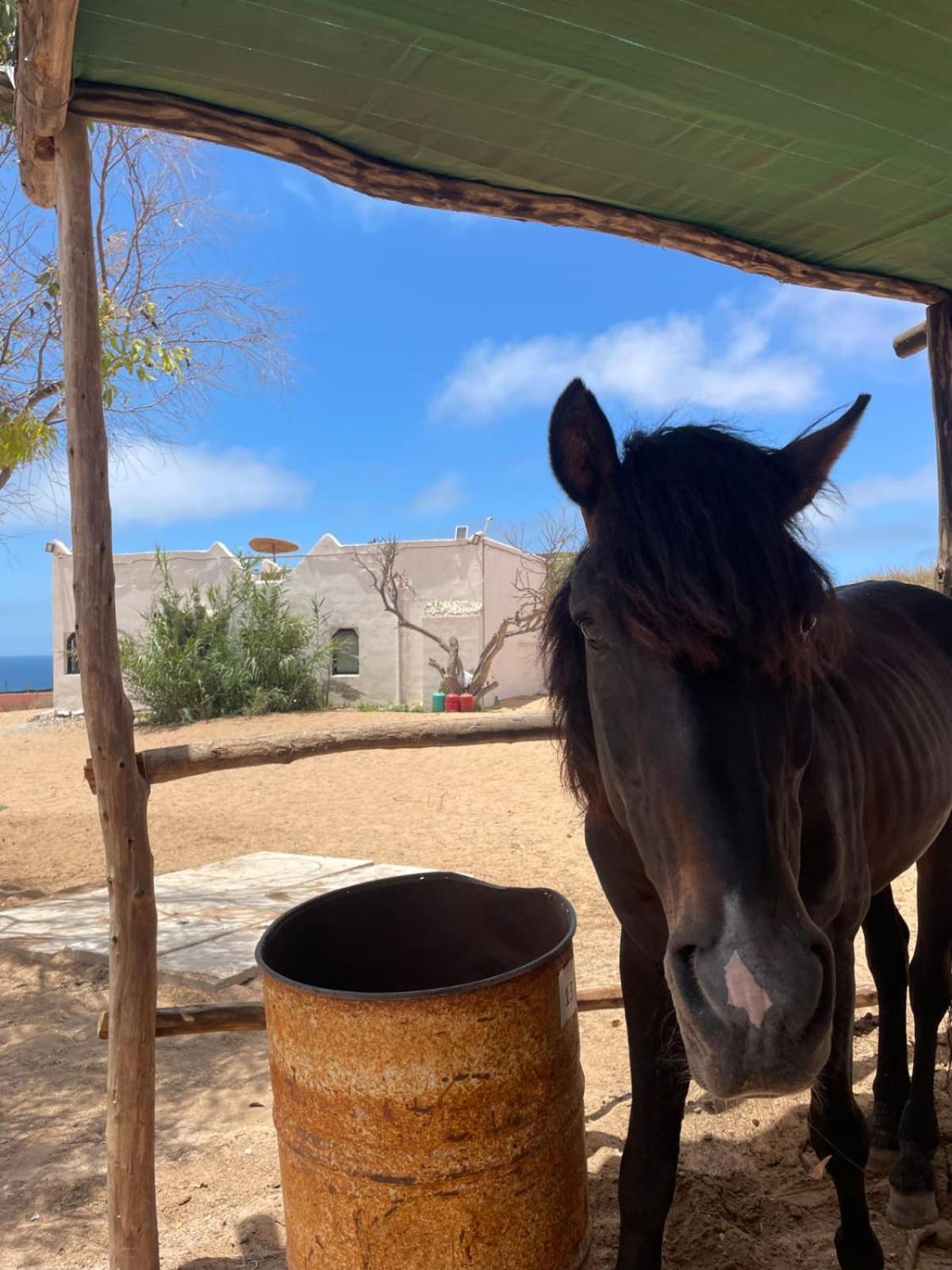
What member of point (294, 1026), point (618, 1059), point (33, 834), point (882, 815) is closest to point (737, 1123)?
point (618, 1059)

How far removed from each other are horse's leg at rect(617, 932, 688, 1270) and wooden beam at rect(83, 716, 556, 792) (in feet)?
2.65

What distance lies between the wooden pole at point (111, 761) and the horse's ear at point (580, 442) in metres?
1.27

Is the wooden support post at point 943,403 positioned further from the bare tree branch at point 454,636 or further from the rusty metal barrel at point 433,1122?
the bare tree branch at point 454,636

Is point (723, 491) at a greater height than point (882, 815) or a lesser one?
greater

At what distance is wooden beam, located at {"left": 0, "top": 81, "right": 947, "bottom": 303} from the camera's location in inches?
83.8

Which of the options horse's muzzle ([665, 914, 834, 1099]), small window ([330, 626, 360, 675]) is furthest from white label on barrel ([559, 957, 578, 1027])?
small window ([330, 626, 360, 675])

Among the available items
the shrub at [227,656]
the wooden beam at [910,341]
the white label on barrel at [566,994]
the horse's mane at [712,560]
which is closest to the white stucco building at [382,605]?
the shrub at [227,656]

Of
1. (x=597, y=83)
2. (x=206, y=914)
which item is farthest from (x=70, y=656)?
(x=597, y=83)

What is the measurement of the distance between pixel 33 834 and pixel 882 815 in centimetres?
905

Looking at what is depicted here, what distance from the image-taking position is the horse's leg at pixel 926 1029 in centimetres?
254

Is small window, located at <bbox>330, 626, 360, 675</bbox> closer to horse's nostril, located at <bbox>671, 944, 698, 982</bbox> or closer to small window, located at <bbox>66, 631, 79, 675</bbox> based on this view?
small window, located at <bbox>66, 631, 79, 675</bbox>

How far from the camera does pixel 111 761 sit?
2.30m

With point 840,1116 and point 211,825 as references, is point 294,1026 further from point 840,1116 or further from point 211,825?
point 211,825

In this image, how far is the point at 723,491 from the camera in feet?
5.15
